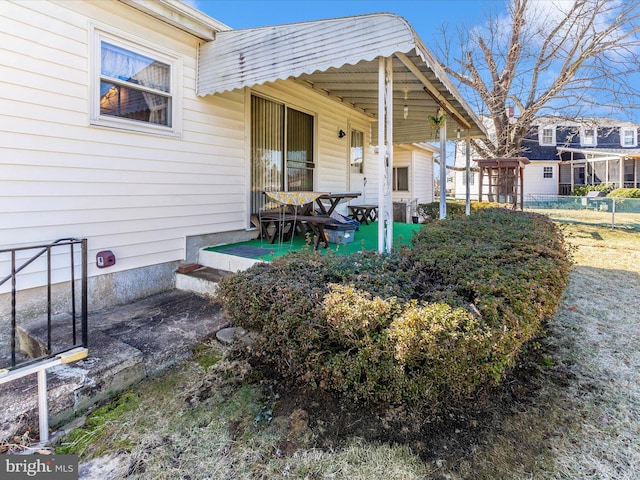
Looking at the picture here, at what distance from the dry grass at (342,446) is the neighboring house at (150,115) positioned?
1969 mm

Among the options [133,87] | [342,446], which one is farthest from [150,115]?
[342,446]

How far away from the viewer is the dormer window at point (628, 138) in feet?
79.5

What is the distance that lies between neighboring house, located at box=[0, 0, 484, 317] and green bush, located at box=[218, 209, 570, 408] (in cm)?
153

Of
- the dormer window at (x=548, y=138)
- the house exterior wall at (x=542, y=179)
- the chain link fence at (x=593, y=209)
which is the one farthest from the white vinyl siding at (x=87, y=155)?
the dormer window at (x=548, y=138)

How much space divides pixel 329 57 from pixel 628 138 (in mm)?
29858

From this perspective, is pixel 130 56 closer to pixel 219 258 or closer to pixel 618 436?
pixel 219 258

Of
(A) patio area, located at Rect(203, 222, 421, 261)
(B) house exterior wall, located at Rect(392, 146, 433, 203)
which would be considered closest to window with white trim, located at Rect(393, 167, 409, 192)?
(B) house exterior wall, located at Rect(392, 146, 433, 203)

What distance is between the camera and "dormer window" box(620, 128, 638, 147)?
953 inches

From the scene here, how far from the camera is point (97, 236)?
389 centimetres

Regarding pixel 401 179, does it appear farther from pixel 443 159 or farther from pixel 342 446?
pixel 342 446

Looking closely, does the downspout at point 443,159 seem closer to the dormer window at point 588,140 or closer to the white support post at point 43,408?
the white support post at point 43,408

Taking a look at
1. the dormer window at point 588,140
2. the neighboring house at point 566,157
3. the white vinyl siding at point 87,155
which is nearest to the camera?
the white vinyl siding at point 87,155

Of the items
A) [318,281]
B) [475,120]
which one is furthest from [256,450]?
[475,120]

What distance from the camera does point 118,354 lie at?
277cm
